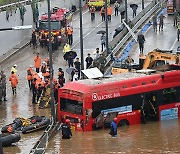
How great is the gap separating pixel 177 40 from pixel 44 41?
9262mm

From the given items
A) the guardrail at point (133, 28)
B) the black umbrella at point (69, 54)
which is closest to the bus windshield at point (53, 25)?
the guardrail at point (133, 28)

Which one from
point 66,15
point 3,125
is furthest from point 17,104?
point 66,15

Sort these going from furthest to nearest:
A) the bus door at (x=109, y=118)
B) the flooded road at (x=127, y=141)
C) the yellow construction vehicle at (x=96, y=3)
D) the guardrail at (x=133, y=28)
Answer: the yellow construction vehicle at (x=96, y=3), the guardrail at (x=133, y=28), the bus door at (x=109, y=118), the flooded road at (x=127, y=141)

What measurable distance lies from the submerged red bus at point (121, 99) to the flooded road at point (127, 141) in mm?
605

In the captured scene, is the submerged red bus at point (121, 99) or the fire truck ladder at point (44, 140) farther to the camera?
the submerged red bus at point (121, 99)

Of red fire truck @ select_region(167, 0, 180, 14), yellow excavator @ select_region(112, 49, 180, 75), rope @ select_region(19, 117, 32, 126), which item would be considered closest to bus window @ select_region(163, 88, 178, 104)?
yellow excavator @ select_region(112, 49, 180, 75)

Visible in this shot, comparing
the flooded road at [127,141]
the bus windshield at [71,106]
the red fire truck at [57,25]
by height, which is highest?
the red fire truck at [57,25]

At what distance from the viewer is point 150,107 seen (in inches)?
1423

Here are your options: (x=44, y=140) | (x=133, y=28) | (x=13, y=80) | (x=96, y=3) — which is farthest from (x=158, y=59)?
(x=96, y=3)

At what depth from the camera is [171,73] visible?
120 ft

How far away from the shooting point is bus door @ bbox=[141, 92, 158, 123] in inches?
1415

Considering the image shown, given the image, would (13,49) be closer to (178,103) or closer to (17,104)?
(17,104)

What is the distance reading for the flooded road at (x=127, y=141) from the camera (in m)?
30.5

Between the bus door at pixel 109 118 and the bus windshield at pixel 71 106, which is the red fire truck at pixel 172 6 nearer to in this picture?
the bus windshield at pixel 71 106
